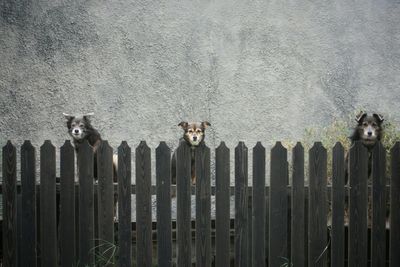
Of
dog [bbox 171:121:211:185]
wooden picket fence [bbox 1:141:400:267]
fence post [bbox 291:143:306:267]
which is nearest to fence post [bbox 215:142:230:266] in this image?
wooden picket fence [bbox 1:141:400:267]

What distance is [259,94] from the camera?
26.1 feet

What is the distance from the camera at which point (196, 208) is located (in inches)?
167

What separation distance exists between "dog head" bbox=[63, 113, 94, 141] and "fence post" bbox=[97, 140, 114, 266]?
158cm

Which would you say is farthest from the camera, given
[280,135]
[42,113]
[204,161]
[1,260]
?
[280,135]

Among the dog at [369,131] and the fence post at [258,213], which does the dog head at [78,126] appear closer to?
the fence post at [258,213]

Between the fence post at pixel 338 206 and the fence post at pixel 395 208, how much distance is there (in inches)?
19.2

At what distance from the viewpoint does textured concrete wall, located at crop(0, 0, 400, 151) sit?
24.5 ft

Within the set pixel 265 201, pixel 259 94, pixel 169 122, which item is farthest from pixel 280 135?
pixel 265 201

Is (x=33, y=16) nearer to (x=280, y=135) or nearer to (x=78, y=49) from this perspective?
(x=78, y=49)

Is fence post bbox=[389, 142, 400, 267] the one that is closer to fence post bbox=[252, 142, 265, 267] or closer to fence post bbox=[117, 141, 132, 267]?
fence post bbox=[252, 142, 265, 267]

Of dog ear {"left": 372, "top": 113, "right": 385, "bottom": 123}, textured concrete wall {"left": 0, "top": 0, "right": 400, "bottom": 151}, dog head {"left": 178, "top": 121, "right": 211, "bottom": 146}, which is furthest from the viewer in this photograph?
textured concrete wall {"left": 0, "top": 0, "right": 400, "bottom": 151}

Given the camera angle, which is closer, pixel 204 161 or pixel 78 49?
pixel 204 161

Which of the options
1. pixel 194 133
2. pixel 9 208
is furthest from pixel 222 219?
pixel 9 208

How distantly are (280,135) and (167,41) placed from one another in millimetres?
2594
